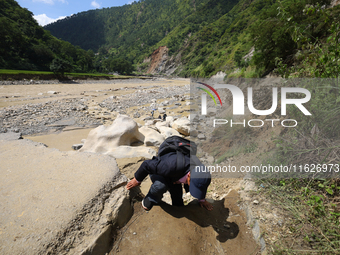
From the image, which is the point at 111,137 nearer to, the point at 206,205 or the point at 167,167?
the point at 167,167

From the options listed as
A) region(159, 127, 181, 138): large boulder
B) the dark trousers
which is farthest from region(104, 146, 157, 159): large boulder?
the dark trousers

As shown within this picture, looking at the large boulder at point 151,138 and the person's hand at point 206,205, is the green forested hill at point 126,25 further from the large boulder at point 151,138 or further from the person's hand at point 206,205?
the person's hand at point 206,205

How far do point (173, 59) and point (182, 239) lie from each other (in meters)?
88.5

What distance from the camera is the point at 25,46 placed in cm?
4059

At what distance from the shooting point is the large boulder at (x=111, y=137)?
4456 mm

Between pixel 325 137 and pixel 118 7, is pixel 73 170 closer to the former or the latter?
pixel 325 137

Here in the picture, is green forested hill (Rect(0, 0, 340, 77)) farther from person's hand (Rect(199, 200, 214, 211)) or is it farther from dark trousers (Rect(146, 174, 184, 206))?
dark trousers (Rect(146, 174, 184, 206))

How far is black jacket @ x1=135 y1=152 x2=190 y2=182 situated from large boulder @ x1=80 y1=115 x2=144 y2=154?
235 cm

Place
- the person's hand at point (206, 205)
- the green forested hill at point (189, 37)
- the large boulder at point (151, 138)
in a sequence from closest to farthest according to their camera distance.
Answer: the person's hand at point (206, 205) < the green forested hill at point (189, 37) < the large boulder at point (151, 138)

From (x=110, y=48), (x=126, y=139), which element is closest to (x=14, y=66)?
(x=126, y=139)

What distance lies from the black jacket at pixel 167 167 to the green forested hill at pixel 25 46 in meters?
40.1

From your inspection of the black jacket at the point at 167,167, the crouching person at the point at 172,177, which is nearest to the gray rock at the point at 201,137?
the crouching person at the point at 172,177

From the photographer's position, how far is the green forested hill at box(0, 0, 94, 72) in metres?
35.8

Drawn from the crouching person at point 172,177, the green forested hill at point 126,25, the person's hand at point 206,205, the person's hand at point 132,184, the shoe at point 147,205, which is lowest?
the person's hand at point 206,205
